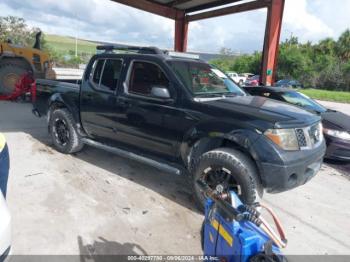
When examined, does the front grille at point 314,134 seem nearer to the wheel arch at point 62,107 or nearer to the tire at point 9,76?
the wheel arch at point 62,107

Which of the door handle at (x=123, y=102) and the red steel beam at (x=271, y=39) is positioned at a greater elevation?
the red steel beam at (x=271, y=39)

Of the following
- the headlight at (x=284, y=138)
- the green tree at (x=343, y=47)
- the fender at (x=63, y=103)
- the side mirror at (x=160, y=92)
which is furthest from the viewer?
the green tree at (x=343, y=47)

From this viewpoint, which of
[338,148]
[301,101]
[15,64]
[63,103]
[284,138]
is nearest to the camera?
[284,138]

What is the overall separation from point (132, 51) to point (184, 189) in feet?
7.23

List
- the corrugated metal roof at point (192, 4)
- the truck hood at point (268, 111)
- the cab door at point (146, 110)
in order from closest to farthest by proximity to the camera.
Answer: the truck hood at point (268, 111)
the cab door at point (146, 110)
the corrugated metal roof at point (192, 4)

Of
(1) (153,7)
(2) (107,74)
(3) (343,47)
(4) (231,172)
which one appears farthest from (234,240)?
(3) (343,47)

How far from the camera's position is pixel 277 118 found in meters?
3.24

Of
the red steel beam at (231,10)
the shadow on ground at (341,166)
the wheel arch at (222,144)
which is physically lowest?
the shadow on ground at (341,166)

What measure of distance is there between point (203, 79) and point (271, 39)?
6.56 m

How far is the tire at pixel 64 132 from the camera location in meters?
5.11

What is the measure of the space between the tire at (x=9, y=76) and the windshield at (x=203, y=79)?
28.8 ft

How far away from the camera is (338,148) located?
5.70 meters

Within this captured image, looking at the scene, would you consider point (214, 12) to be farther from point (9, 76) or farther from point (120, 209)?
point (120, 209)

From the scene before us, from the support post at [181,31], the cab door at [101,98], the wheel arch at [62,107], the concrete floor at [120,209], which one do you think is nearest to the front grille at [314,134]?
the concrete floor at [120,209]
